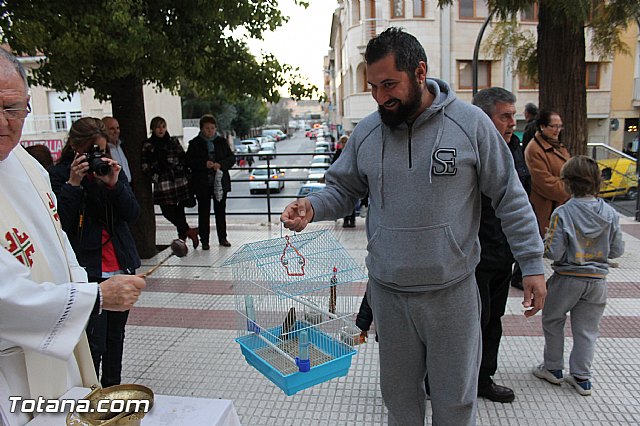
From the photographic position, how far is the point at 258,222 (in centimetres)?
948

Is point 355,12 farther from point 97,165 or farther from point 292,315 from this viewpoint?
point 292,315

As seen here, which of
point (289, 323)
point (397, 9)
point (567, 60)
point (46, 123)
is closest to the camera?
point (289, 323)

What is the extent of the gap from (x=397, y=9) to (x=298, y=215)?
24.6 metres

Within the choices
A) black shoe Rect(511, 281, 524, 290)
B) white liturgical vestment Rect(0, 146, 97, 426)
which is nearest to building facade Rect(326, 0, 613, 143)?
black shoe Rect(511, 281, 524, 290)

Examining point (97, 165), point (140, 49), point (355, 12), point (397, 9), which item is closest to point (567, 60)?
point (140, 49)

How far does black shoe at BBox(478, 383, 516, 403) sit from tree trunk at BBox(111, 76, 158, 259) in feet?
16.2

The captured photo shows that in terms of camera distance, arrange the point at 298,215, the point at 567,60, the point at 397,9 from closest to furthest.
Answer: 1. the point at 298,215
2. the point at 567,60
3. the point at 397,9

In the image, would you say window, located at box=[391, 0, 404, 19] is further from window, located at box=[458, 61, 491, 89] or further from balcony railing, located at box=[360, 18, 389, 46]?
window, located at box=[458, 61, 491, 89]

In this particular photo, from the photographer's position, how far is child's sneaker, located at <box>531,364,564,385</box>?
3.50 m

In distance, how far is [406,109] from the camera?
86.2 inches

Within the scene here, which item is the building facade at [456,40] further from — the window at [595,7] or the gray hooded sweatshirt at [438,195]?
the gray hooded sweatshirt at [438,195]

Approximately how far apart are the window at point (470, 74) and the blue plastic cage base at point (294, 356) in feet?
80.0

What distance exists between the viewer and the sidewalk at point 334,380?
3219 millimetres

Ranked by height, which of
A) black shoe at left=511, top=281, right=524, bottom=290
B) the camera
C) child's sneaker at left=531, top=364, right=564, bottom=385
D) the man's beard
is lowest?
child's sneaker at left=531, top=364, right=564, bottom=385
